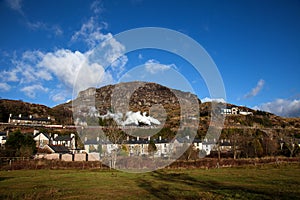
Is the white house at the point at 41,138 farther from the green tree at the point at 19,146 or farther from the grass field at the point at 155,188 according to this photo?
the grass field at the point at 155,188

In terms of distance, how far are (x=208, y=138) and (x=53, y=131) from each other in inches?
2074

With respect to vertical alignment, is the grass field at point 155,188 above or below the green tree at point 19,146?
below

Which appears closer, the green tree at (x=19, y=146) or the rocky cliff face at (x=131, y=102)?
the rocky cliff face at (x=131, y=102)

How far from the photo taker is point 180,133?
298 ft

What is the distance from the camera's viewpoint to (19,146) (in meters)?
42.7

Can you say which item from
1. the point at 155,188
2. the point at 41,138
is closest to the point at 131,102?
the point at 41,138

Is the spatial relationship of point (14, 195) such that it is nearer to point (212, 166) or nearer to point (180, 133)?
point (212, 166)

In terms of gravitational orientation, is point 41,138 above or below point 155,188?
above

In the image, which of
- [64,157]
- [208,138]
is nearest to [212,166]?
[64,157]

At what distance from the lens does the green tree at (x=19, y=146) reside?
38.2 meters

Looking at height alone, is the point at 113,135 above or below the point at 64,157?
above

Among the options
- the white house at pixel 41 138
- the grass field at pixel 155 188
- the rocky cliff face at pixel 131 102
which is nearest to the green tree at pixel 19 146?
the rocky cliff face at pixel 131 102

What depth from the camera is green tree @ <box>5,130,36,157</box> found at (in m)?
38.2

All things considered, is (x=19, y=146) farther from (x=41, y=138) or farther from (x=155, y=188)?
(x=155, y=188)
